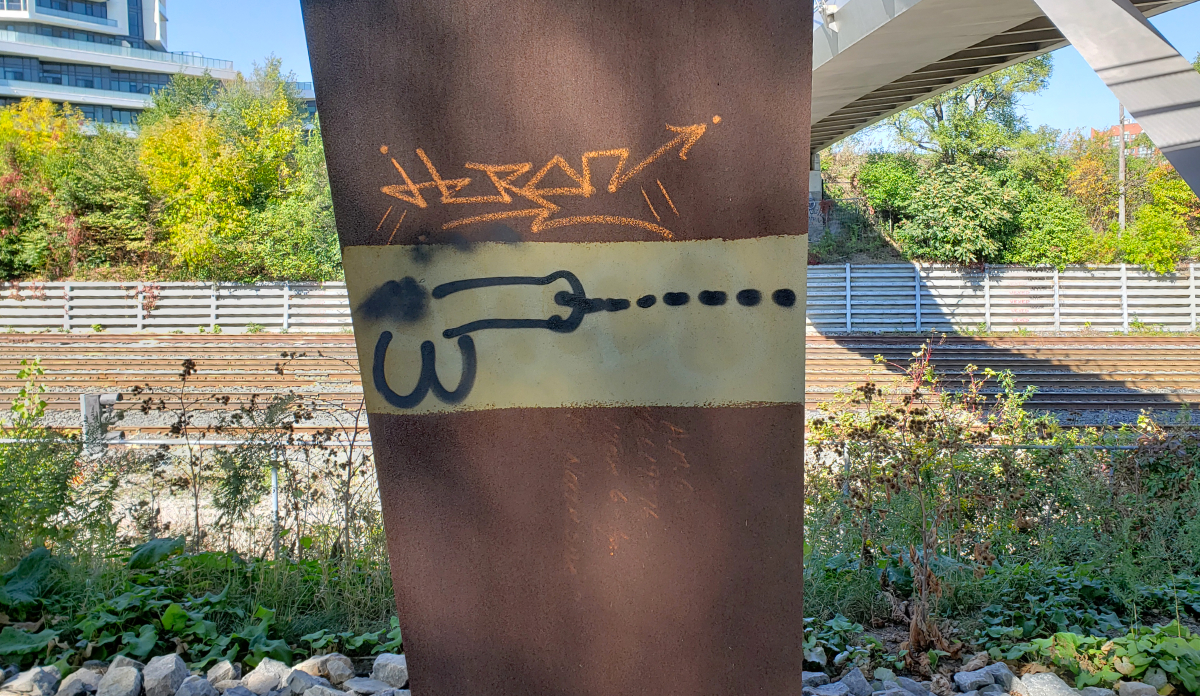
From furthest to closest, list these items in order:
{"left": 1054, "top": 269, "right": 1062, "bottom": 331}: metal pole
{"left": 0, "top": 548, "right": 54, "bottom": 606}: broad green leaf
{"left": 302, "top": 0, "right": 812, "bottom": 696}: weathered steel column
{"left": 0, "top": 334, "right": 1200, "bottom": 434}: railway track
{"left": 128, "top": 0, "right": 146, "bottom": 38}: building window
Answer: {"left": 128, "top": 0, "right": 146, "bottom": 38}: building window → {"left": 1054, "top": 269, "right": 1062, "bottom": 331}: metal pole → {"left": 0, "top": 334, "right": 1200, "bottom": 434}: railway track → {"left": 0, "top": 548, "right": 54, "bottom": 606}: broad green leaf → {"left": 302, "top": 0, "right": 812, "bottom": 696}: weathered steel column

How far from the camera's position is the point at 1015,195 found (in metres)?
28.1

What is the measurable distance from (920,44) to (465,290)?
12827mm

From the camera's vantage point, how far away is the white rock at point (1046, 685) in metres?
2.94

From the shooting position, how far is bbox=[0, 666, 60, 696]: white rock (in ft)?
9.68

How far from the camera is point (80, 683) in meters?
2.98

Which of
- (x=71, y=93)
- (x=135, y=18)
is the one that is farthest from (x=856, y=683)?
(x=135, y=18)

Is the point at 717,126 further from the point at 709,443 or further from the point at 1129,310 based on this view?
the point at 1129,310

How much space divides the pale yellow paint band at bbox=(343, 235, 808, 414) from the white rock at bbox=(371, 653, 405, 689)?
57.4 inches

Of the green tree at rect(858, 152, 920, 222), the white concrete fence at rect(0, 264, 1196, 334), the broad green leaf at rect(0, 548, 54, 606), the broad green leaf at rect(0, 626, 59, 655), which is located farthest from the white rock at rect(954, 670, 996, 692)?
the green tree at rect(858, 152, 920, 222)

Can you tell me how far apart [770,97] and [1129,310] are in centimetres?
2767

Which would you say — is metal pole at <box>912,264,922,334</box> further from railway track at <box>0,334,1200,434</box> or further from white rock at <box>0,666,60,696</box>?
white rock at <box>0,666,60,696</box>

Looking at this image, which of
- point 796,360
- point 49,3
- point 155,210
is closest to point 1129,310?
point 796,360

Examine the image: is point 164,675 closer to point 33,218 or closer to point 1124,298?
point 1124,298

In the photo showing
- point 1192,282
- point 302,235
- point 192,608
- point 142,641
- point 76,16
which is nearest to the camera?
point 142,641
